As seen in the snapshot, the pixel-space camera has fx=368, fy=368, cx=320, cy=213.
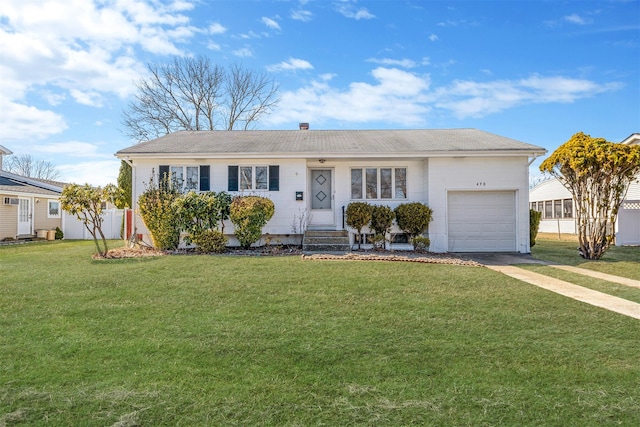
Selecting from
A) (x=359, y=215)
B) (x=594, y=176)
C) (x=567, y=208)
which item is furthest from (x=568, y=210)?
(x=359, y=215)

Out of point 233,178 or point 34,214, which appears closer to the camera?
point 233,178

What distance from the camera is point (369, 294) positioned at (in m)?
6.07

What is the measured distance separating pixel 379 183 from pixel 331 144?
7.61 ft

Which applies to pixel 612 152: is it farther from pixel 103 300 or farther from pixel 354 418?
pixel 103 300

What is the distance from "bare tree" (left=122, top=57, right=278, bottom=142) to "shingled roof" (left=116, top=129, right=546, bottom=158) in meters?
12.7

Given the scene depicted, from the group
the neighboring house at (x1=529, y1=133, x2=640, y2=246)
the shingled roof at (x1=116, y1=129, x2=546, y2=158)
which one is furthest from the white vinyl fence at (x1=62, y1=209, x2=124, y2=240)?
the neighboring house at (x1=529, y1=133, x2=640, y2=246)

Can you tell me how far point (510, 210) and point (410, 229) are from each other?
3.65 m

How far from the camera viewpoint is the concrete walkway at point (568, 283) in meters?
5.64

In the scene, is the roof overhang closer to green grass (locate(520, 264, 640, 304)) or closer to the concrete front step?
the concrete front step

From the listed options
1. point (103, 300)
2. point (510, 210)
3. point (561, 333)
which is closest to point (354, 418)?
point (561, 333)

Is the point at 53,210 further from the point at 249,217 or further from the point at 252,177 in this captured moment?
the point at 249,217

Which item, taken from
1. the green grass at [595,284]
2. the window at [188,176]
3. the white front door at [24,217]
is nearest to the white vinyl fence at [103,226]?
the white front door at [24,217]

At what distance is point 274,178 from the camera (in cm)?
1270

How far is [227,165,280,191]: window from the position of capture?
12703 mm
